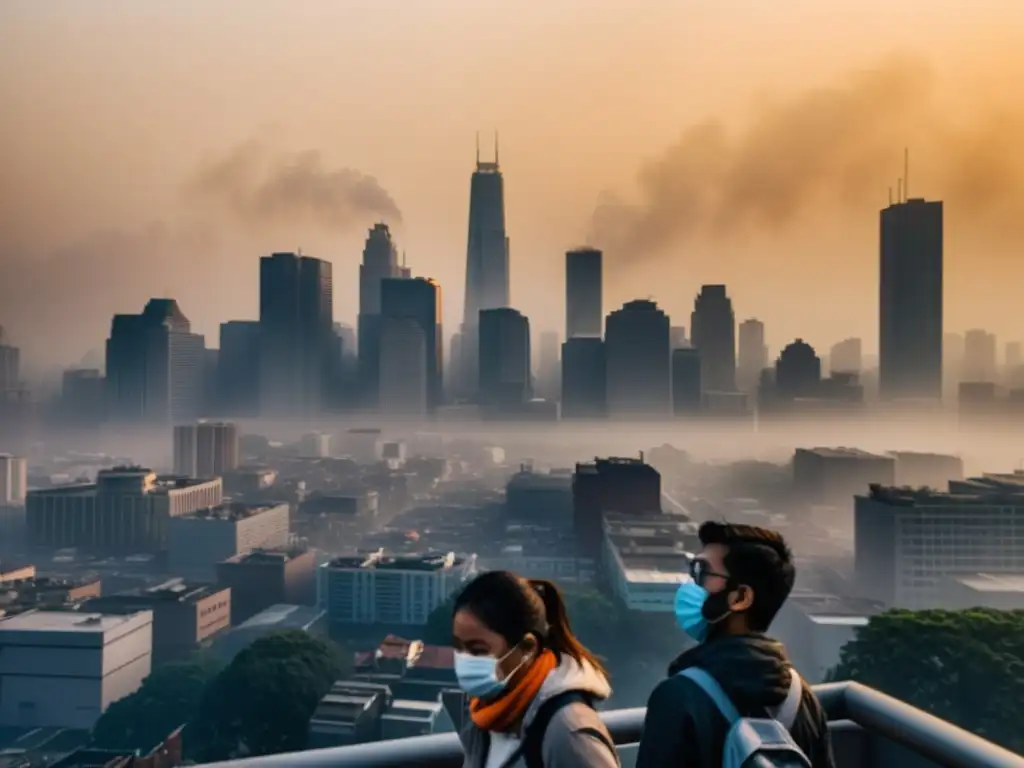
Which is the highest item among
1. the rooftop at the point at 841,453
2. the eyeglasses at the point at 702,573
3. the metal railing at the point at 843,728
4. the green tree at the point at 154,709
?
the eyeglasses at the point at 702,573

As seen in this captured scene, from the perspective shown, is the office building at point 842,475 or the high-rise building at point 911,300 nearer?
the high-rise building at point 911,300

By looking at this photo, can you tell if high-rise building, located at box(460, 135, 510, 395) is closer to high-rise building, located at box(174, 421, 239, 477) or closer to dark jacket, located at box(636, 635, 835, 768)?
high-rise building, located at box(174, 421, 239, 477)

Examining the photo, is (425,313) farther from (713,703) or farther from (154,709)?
(713,703)

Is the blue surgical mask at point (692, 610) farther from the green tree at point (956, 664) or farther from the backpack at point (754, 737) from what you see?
the green tree at point (956, 664)

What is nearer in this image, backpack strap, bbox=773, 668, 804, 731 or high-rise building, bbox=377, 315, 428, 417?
backpack strap, bbox=773, 668, 804, 731

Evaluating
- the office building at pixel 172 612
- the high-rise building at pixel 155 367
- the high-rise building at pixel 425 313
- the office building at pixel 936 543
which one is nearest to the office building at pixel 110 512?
the high-rise building at pixel 155 367

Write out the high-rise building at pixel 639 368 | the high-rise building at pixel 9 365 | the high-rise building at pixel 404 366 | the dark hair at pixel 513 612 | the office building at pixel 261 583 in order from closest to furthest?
the dark hair at pixel 513 612 → the high-rise building at pixel 9 365 → the high-rise building at pixel 639 368 → the office building at pixel 261 583 → the high-rise building at pixel 404 366

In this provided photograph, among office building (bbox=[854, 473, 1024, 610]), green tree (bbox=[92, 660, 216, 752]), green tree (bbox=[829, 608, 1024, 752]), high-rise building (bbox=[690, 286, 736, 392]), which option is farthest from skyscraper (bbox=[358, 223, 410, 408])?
green tree (bbox=[829, 608, 1024, 752])

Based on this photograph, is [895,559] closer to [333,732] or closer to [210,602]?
[333,732]

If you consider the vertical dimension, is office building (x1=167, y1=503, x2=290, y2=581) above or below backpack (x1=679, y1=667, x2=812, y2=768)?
below
